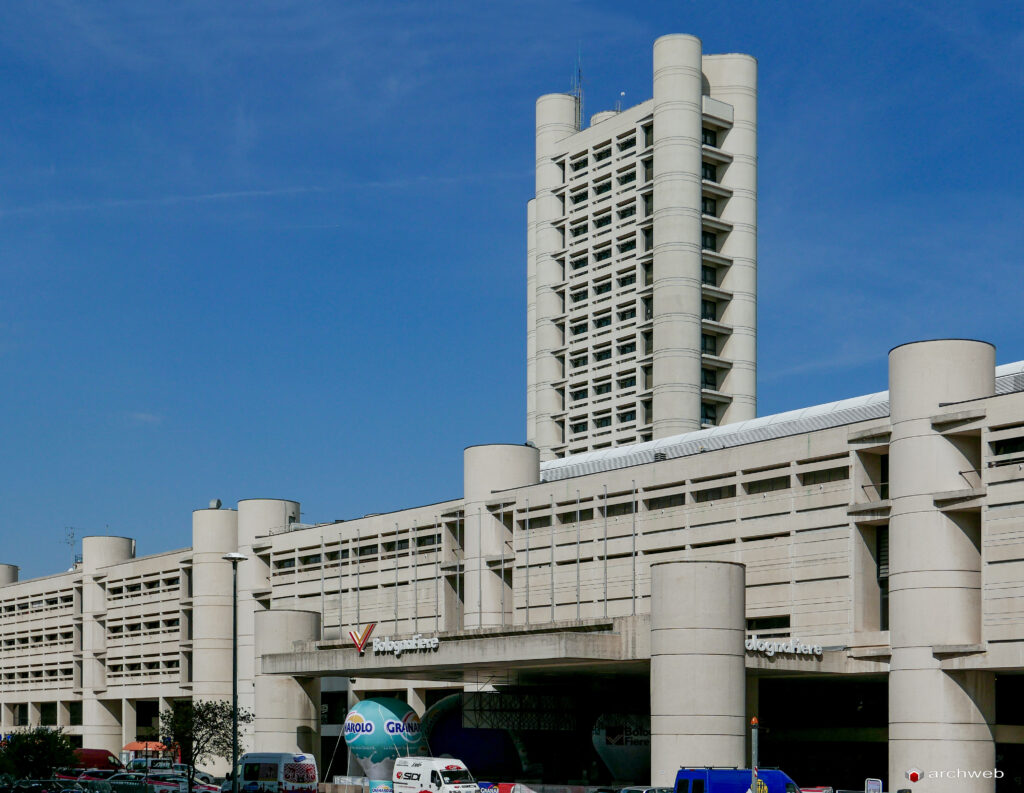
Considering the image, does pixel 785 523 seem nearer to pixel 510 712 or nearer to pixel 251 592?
pixel 510 712

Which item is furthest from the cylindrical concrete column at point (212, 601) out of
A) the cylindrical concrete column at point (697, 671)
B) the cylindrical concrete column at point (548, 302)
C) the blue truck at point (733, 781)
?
the blue truck at point (733, 781)

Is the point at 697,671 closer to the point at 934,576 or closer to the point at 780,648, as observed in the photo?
the point at 780,648

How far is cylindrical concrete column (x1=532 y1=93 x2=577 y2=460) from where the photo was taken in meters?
138

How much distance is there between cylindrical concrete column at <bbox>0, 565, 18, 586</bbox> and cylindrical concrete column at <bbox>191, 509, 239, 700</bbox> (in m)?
52.9

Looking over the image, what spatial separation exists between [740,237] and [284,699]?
60.1 metres

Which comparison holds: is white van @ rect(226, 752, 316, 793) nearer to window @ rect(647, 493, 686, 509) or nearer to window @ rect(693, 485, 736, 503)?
window @ rect(647, 493, 686, 509)

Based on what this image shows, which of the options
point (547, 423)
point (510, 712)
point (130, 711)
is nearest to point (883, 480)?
point (510, 712)

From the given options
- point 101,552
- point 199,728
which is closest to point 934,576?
point 199,728

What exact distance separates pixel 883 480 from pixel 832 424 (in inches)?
325

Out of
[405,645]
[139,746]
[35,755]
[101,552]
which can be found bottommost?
[139,746]

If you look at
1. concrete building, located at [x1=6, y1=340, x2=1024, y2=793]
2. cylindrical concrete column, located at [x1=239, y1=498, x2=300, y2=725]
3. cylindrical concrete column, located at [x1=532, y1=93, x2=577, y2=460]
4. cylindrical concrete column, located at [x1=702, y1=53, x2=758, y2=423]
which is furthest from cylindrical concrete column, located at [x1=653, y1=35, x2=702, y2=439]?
cylindrical concrete column, located at [x1=239, y1=498, x2=300, y2=725]

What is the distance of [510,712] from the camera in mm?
78688

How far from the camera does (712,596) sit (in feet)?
206

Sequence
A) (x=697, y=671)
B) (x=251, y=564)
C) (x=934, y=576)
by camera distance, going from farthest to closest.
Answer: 1. (x=251, y=564)
2. (x=934, y=576)
3. (x=697, y=671)
